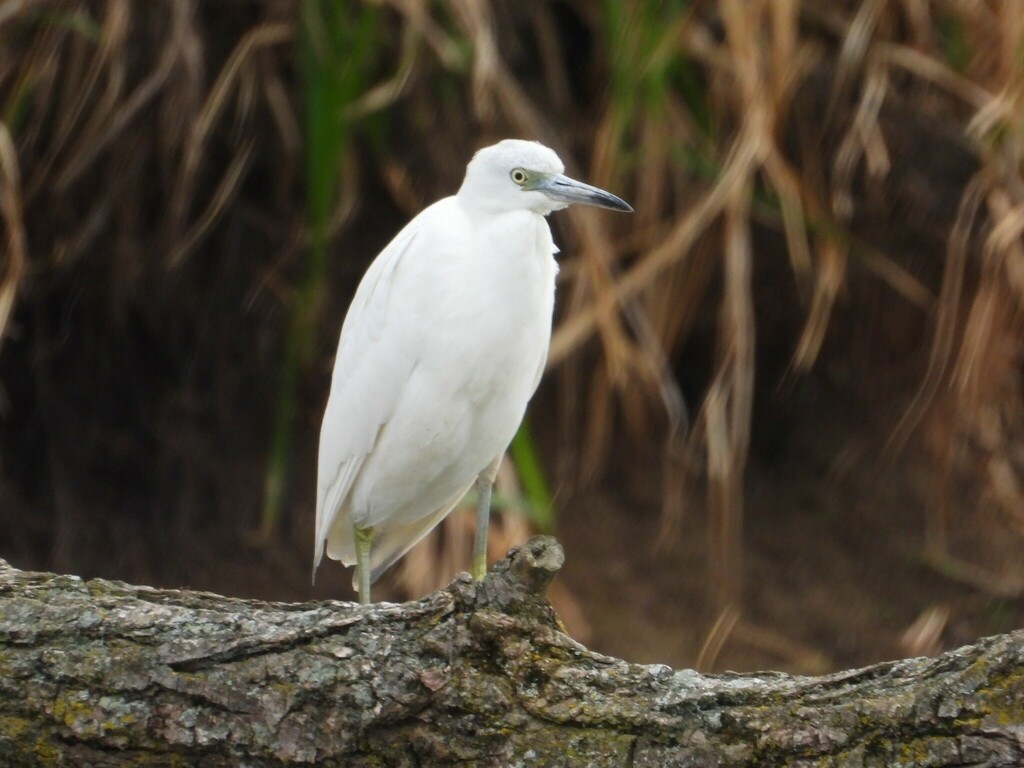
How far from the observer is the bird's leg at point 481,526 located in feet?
7.94

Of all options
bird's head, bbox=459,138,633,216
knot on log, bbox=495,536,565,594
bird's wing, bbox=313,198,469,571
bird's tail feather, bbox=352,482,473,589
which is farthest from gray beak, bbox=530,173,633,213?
knot on log, bbox=495,536,565,594

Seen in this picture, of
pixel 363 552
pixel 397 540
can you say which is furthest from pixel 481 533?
pixel 397 540

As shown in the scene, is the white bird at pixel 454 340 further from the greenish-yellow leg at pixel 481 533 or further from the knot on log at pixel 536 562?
the knot on log at pixel 536 562

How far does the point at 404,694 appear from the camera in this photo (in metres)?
1.41

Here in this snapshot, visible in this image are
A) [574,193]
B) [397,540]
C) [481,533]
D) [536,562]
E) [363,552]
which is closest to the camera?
[536,562]

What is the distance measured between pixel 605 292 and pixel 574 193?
642mm

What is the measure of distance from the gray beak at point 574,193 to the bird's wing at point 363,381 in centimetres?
24

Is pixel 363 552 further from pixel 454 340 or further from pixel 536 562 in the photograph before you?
pixel 536 562

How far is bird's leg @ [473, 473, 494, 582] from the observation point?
2420mm

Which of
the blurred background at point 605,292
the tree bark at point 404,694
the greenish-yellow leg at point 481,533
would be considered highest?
the blurred background at point 605,292

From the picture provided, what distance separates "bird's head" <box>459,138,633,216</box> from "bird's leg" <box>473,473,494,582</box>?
49cm

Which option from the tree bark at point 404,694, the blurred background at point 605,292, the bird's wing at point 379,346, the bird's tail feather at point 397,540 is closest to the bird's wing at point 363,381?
the bird's wing at point 379,346

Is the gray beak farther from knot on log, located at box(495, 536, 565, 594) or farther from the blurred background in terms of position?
knot on log, located at box(495, 536, 565, 594)

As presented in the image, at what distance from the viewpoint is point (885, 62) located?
10.3 feet
